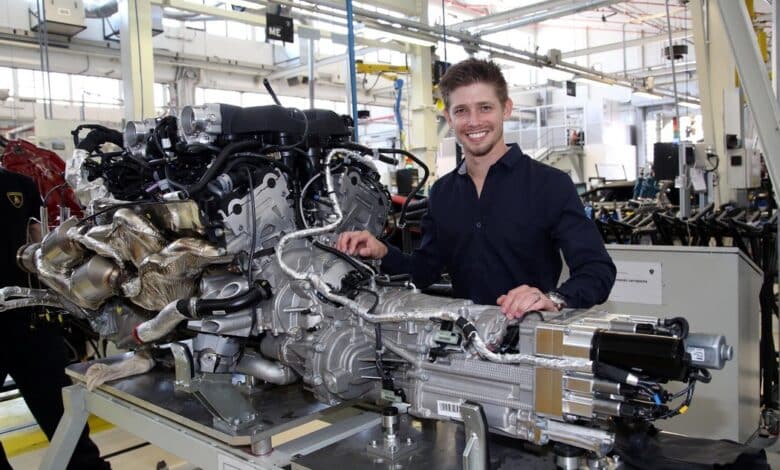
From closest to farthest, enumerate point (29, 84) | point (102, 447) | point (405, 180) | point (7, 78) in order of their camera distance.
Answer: point (102, 447)
point (405, 180)
point (7, 78)
point (29, 84)

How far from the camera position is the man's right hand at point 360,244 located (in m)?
1.85

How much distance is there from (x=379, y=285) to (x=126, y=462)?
2.33 m

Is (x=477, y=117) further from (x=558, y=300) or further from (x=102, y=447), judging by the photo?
(x=102, y=447)

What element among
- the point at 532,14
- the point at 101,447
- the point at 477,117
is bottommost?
the point at 101,447

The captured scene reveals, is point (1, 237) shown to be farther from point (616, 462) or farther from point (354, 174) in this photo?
point (616, 462)

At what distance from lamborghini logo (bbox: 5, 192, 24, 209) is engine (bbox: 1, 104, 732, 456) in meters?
0.62

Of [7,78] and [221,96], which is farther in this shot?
[221,96]

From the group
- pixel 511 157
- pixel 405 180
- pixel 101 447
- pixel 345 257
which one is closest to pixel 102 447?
pixel 101 447

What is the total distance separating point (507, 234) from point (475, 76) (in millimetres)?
484

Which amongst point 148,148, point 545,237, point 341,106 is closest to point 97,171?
point 148,148

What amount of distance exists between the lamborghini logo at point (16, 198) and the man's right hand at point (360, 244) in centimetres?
171

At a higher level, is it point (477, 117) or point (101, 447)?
point (477, 117)

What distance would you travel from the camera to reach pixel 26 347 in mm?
2605

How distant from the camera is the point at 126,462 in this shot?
3268 millimetres
